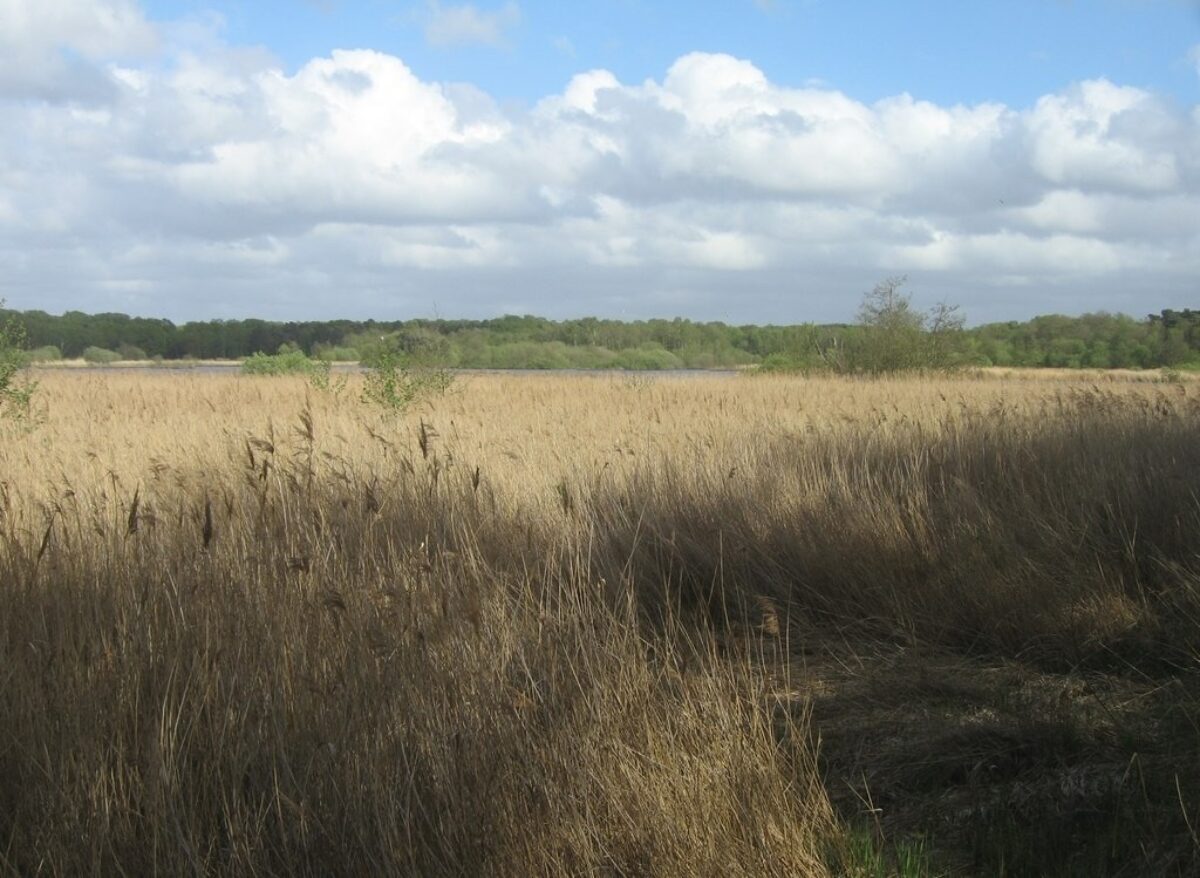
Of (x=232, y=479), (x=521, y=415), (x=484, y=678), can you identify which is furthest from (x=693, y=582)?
(x=521, y=415)

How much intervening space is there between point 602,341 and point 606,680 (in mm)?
84449

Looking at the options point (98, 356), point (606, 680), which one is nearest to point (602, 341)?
point (98, 356)

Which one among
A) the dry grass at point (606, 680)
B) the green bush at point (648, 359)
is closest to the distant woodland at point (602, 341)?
the green bush at point (648, 359)

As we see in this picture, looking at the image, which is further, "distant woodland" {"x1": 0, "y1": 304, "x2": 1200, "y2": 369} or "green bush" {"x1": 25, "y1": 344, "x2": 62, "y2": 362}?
"green bush" {"x1": 25, "y1": 344, "x2": 62, "y2": 362}

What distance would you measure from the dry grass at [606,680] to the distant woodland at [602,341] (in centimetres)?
1377

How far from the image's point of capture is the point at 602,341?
87.3 meters

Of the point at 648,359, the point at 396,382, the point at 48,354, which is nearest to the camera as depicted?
the point at 396,382

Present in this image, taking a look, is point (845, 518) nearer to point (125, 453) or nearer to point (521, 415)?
point (125, 453)

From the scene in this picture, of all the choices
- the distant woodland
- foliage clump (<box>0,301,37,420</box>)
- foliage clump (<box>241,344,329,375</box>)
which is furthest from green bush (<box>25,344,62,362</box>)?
foliage clump (<box>0,301,37,420</box>)

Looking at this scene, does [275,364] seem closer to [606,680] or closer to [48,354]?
[48,354]

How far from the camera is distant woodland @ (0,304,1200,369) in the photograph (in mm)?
36500

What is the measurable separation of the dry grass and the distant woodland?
45.2 feet

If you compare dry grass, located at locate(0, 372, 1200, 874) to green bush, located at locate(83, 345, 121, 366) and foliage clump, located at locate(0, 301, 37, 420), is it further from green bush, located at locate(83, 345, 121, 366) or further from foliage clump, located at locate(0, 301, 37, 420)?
green bush, located at locate(83, 345, 121, 366)

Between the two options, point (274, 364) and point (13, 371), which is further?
point (274, 364)
